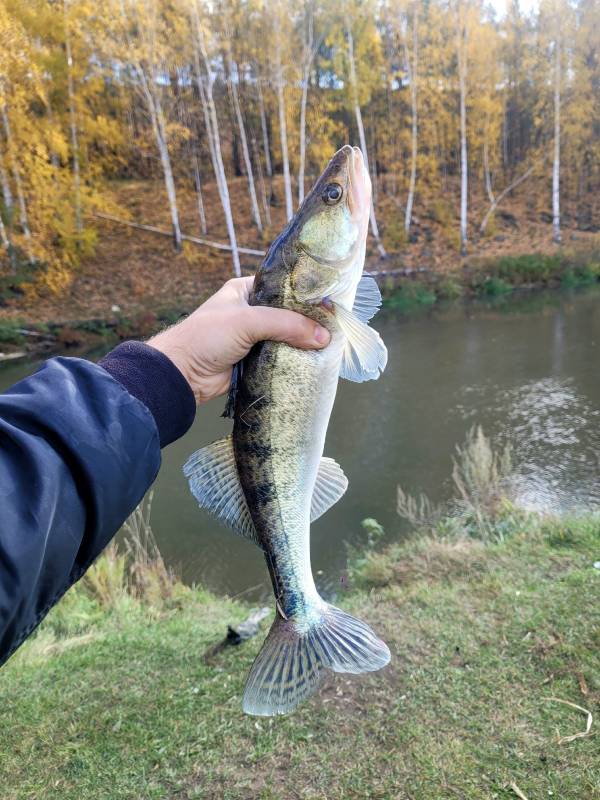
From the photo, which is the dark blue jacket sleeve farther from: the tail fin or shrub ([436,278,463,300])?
shrub ([436,278,463,300])

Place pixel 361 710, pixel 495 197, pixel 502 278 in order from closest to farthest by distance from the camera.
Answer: pixel 361 710 → pixel 502 278 → pixel 495 197

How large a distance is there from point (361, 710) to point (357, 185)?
2880 mm

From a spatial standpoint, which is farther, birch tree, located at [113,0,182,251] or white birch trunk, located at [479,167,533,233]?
white birch trunk, located at [479,167,533,233]

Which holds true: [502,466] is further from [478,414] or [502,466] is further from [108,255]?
[108,255]

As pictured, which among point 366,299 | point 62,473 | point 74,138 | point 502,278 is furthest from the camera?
point 502,278

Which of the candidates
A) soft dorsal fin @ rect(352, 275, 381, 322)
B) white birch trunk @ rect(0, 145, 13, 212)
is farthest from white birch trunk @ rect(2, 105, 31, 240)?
soft dorsal fin @ rect(352, 275, 381, 322)

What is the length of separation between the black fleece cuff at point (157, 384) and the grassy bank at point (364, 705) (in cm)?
219

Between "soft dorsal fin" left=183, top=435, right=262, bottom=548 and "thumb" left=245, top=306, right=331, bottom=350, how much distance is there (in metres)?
0.37

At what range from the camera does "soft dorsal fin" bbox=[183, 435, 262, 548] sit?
1.82 metres

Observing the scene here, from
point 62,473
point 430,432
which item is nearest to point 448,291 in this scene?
point 430,432

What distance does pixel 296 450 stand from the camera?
178 centimetres

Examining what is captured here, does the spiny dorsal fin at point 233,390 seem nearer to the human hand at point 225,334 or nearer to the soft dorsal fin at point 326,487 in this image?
the human hand at point 225,334

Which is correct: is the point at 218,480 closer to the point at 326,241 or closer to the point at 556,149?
the point at 326,241

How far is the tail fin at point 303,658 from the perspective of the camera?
5.56 ft
